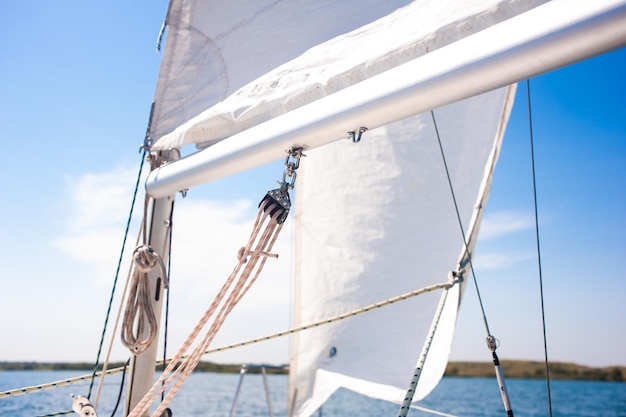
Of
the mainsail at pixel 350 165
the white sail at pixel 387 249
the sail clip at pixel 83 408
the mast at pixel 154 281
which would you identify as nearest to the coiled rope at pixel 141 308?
the mast at pixel 154 281

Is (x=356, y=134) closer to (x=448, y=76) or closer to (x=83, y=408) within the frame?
(x=448, y=76)

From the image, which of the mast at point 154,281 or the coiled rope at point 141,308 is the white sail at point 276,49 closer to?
the mast at point 154,281

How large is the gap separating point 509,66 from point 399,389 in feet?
9.54

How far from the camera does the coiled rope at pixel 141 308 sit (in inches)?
83.5

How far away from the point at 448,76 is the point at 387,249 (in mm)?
2745

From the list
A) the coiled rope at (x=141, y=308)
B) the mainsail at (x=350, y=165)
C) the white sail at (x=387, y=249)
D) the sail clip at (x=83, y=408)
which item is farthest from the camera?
the white sail at (x=387, y=249)

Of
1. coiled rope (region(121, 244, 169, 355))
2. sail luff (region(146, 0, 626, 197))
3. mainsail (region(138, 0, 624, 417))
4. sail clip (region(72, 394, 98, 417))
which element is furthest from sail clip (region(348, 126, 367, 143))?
sail clip (region(72, 394, 98, 417))

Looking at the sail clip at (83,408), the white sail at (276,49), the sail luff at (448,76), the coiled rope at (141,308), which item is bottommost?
the sail clip at (83,408)

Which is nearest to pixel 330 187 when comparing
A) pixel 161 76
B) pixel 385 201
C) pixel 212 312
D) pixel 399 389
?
pixel 385 201

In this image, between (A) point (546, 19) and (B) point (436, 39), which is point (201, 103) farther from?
(A) point (546, 19)

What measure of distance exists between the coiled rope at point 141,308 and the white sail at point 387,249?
1.98 m

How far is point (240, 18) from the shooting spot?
7.47 ft

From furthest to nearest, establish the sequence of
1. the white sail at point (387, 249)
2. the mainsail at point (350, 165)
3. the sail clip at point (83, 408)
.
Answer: the white sail at point (387, 249)
the mainsail at point (350, 165)
the sail clip at point (83, 408)

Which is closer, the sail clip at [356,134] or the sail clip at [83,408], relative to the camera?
the sail clip at [356,134]
